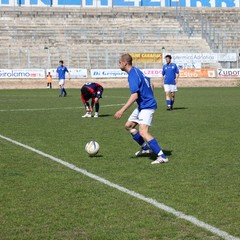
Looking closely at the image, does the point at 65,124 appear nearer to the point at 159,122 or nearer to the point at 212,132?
the point at 159,122

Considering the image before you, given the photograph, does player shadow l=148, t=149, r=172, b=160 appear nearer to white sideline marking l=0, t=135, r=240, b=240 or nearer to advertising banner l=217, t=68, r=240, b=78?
white sideline marking l=0, t=135, r=240, b=240

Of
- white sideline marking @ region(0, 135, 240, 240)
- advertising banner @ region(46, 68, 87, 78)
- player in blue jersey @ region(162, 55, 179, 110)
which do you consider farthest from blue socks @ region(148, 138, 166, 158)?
advertising banner @ region(46, 68, 87, 78)

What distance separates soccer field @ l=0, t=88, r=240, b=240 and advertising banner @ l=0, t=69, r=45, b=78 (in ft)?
125

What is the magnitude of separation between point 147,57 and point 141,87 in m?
49.1

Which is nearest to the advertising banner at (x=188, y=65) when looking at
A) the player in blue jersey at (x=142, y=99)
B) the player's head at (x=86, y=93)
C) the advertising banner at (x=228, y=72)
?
the advertising banner at (x=228, y=72)

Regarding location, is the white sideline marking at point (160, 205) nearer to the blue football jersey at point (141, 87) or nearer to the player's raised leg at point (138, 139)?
the player's raised leg at point (138, 139)

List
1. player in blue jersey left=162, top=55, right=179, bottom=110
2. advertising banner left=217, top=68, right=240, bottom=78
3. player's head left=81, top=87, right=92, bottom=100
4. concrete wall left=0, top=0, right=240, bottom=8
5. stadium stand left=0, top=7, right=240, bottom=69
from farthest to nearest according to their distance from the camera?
concrete wall left=0, top=0, right=240, bottom=8
stadium stand left=0, top=7, right=240, bottom=69
advertising banner left=217, top=68, right=240, bottom=78
player in blue jersey left=162, top=55, right=179, bottom=110
player's head left=81, top=87, right=92, bottom=100

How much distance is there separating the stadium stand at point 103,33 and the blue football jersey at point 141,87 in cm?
4672

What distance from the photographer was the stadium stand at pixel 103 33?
58.6 metres

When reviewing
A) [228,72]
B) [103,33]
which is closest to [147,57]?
[103,33]

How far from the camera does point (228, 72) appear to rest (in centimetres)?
5744

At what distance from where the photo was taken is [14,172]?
31.4 ft

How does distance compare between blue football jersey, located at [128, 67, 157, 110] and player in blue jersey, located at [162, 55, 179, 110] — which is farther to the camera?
player in blue jersey, located at [162, 55, 179, 110]

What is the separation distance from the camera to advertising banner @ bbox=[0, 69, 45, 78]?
174ft
